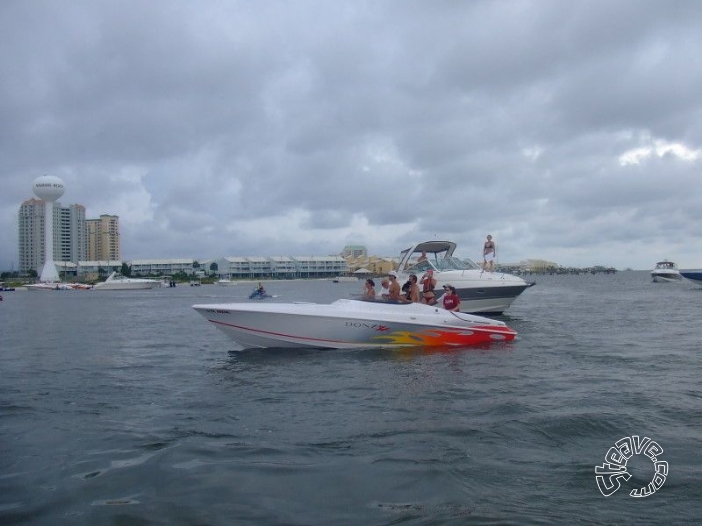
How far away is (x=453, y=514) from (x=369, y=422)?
114 inches

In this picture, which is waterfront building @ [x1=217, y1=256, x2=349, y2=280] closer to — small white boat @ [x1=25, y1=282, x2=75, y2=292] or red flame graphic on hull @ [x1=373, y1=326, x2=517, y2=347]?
small white boat @ [x1=25, y1=282, x2=75, y2=292]

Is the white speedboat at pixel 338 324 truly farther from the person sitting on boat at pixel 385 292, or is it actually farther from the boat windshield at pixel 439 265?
the boat windshield at pixel 439 265

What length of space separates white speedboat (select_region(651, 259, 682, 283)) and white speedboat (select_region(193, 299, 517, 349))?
71.5 meters

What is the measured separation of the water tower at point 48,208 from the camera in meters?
123

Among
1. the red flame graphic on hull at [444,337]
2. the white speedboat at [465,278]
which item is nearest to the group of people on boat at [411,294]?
the red flame graphic on hull at [444,337]

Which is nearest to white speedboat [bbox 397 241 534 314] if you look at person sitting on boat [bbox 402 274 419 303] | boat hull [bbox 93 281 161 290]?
person sitting on boat [bbox 402 274 419 303]

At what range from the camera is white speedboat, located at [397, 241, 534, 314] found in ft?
76.0

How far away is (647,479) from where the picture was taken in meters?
5.88

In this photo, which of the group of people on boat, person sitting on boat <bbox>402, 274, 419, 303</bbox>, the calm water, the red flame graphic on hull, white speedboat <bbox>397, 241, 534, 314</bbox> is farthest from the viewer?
white speedboat <bbox>397, 241, 534, 314</bbox>

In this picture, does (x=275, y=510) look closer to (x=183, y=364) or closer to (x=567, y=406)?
(x=567, y=406)

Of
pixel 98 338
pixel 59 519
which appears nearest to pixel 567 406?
pixel 59 519

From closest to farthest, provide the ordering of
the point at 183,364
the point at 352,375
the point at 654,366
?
1. the point at 352,375
2. the point at 654,366
3. the point at 183,364

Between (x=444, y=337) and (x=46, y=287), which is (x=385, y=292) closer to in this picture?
(x=444, y=337)

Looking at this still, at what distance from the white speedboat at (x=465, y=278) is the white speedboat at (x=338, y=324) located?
28.3 ft
